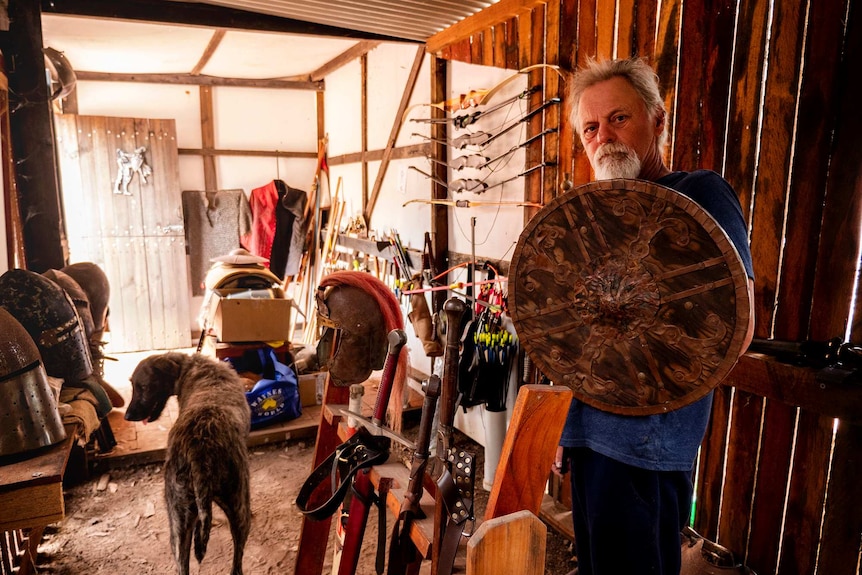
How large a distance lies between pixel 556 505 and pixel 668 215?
256 cm

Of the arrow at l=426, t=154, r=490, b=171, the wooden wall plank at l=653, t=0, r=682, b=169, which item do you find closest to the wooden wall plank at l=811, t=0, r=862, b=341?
the wooden wall plank at l=653, t=0, r=682, b=169

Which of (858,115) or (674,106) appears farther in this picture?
(674,106)

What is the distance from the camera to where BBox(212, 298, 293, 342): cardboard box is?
427 cm

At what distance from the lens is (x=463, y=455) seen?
3.81 feet

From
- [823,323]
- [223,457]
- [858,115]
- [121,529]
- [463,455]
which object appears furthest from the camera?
[121,529]

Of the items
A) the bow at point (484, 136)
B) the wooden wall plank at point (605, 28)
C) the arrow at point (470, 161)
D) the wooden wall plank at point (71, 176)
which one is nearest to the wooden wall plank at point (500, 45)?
the bow at point (484, 136)

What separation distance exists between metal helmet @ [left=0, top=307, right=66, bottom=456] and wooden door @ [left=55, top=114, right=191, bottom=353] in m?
5.22

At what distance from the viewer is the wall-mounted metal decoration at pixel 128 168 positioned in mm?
6703

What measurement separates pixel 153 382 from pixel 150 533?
910 millimetres

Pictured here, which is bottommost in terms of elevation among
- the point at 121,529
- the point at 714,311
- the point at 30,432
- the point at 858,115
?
the point at 121,529

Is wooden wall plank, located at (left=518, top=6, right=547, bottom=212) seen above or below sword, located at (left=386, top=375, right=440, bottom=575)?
above

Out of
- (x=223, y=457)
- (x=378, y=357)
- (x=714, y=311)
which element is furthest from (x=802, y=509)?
(x=223, y=457)

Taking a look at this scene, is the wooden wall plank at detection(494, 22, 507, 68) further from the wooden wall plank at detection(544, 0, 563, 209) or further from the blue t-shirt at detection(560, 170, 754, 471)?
the blue t-shirt at detection(560, 170, 754, 471)

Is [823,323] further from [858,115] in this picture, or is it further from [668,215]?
[668,215]
